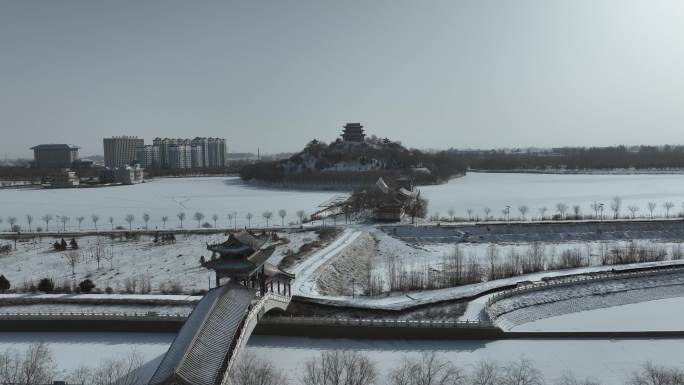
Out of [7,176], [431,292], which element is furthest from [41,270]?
[7,176]

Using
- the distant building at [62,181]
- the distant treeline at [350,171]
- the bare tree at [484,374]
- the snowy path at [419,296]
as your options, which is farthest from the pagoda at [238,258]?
the distant building at [62,181]

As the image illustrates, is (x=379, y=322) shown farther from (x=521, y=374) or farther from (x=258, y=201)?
(x=258, y=201)

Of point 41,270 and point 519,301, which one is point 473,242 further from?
point 41,270

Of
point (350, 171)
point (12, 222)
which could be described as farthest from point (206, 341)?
point (350, 171)

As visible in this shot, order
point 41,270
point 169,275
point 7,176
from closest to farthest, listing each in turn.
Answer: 1. point 169,275
2. point 41,270
3. point 7,176

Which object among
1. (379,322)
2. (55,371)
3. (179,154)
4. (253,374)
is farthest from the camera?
(179,154)

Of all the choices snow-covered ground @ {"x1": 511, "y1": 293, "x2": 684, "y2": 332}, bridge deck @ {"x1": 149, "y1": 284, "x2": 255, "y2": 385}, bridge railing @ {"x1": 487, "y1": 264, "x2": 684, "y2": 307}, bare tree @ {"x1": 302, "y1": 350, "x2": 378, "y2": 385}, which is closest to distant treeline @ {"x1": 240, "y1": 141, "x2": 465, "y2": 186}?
bridge railing @ {"x1": 487, "y1": 264, "x2": 684, "y2": 307}
